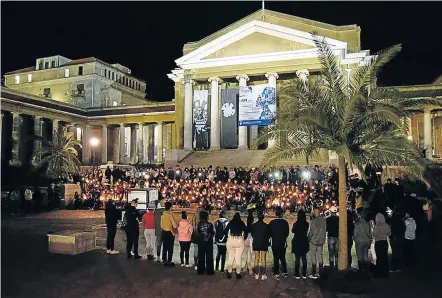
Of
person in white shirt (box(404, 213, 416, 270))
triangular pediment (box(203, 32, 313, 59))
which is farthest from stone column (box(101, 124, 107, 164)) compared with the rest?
person in white shirt (box(404, 213, 416, 270))

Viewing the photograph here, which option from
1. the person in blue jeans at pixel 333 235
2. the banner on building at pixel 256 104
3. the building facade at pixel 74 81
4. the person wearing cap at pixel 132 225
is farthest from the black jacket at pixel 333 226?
the building facade at pixel 74 81

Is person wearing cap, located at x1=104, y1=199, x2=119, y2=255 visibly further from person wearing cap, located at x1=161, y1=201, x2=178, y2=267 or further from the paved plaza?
person wearing cap, located at x1=161, y1=201, x2=178, y2=267

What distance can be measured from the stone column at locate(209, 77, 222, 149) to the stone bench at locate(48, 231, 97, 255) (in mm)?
24142

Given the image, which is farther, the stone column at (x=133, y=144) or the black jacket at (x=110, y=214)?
the stone column at (x=133, y=144)

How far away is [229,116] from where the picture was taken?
35.5 meters

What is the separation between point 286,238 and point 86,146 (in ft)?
137

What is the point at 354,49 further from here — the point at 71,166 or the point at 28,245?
the point at 28,245

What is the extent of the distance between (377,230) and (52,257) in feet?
29.8

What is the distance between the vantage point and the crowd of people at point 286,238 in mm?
10227

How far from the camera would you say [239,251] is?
10234 mm

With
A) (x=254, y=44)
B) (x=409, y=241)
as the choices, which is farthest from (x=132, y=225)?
(x=254, y=44)

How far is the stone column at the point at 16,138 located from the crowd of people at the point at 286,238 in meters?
31.3

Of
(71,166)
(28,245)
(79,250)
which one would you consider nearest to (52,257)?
(79,250)

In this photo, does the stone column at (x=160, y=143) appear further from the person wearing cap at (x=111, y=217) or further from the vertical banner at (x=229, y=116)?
the person wearing cap at (x=111, y=217)
